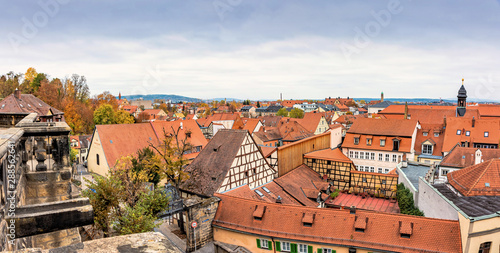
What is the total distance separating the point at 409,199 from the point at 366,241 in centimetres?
976

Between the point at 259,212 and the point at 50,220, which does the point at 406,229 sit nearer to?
the point at 259,212

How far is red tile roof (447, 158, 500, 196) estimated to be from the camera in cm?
1616

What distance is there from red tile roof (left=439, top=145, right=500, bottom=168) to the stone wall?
21.5m

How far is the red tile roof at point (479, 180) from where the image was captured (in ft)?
53.0

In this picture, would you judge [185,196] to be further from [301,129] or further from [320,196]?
[301,129]

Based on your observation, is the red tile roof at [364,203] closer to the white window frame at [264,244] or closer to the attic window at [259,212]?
the attic window at [259,212]

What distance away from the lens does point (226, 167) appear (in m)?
19.7

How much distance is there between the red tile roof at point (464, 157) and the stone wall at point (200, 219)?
2150cm

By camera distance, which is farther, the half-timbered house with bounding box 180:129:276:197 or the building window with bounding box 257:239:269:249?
the half-timbered house with bounding box 180:129:276:197

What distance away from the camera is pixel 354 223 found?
48.8 feet

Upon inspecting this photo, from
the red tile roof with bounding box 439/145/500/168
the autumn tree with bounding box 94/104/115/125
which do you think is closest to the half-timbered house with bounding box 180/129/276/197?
the red tile roof with bounding box 439/145/500/168

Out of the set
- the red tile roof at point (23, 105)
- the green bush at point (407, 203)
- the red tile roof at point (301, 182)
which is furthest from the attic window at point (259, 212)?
the red tile roof at point (23, 105)

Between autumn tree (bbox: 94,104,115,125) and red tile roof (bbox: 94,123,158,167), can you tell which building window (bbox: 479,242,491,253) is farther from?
autumn tree (bbox: 94,104,115,125)

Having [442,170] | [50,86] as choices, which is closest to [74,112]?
[50,86]
